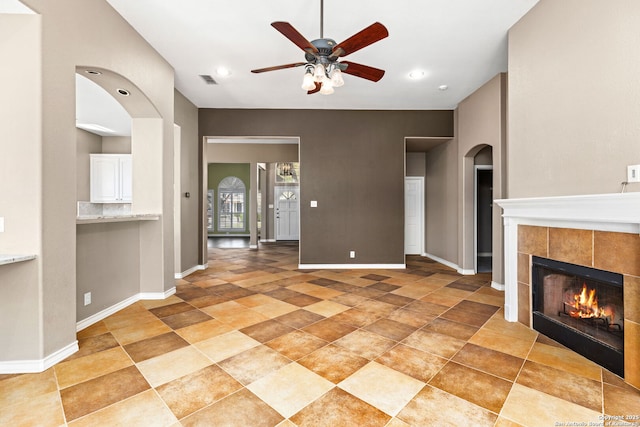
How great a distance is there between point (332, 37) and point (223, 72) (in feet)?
5.53

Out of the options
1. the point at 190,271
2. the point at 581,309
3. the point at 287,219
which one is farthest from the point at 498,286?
the point at 287,219

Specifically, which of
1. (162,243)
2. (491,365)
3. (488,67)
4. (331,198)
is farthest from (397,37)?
(162,243)

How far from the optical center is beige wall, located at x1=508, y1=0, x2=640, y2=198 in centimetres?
198

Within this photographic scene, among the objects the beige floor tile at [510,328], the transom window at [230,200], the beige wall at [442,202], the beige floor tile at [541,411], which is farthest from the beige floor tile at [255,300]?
the transom window at [230,200]

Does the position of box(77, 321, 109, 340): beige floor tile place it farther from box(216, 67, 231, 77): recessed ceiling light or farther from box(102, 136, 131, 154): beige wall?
box(102, 136, 131, 154): beige wall

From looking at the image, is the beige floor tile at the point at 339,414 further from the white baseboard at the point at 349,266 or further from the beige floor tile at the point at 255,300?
the white baseboard at the point at 349,266

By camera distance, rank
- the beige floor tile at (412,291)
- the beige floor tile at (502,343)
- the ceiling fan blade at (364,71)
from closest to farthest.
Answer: the beige floor tile at (502,343) < the ceiling fan blade at (364,71) < the beige floor tile at (412,291)

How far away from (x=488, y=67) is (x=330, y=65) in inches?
105

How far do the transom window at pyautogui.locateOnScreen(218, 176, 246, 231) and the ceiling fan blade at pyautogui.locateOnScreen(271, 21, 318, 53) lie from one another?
10.3 m

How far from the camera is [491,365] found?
6.95 ft

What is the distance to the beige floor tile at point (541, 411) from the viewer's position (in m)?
1.56

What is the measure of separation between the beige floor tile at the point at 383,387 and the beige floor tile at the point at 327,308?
112 centimetres

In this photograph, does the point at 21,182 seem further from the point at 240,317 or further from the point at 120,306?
the point at 240,317

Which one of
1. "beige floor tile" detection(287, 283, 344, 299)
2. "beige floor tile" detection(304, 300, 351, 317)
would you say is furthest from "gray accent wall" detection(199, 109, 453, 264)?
"beige floor tile" detection(304, 300, 351, 317)
